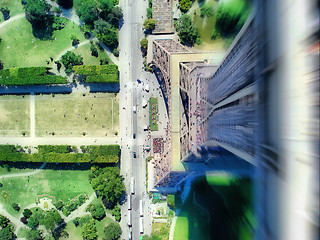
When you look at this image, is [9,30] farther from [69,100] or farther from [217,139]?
[217,139]

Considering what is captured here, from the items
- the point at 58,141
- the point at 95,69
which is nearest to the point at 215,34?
the point at 95,69

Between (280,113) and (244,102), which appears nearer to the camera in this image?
(280,113)

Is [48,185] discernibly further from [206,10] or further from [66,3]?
[206,10]

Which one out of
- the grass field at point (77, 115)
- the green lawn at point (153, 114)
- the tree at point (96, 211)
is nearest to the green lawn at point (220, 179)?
the green lawn at point (153, 114)

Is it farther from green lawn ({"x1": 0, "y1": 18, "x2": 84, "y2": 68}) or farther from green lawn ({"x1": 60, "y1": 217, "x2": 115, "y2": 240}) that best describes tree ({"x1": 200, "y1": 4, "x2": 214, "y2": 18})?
green lawn ({"x1": 60, "y1": 217, "x2": 115, "y2": 240})

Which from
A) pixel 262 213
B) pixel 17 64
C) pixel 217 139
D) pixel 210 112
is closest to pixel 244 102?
pixel 262 213

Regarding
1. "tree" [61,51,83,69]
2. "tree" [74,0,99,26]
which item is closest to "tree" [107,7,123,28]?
"tree" [74,0,99,26]
